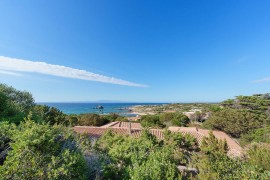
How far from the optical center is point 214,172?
543cm

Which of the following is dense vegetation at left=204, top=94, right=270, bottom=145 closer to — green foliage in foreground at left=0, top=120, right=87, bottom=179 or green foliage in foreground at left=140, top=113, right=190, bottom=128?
green foliage in foreground at left=140, top=113, right=190, bottom=128

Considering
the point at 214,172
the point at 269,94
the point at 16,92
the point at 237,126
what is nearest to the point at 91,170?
the point at 214,172

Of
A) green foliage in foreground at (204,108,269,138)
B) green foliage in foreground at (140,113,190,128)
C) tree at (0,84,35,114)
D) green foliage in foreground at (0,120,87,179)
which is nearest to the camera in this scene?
green foliage in foreground at (0,120,87,179)

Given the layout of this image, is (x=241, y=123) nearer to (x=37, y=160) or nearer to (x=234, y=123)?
(x=234, y=123)

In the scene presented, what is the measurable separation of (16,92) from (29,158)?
2226cm

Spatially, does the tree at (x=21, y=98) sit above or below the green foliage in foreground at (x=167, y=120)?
above

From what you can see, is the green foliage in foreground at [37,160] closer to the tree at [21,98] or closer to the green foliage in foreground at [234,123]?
the tree at [21,98]

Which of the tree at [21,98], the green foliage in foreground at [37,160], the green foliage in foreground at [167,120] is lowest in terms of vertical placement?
the green foliage in foreground at [167,120]

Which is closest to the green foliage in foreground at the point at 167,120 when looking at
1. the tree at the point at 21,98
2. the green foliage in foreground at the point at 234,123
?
the green foliage in foreground at the point at 234,123

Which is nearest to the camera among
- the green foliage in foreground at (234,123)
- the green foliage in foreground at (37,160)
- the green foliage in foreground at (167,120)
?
the green foliage in foreground at (37,160)

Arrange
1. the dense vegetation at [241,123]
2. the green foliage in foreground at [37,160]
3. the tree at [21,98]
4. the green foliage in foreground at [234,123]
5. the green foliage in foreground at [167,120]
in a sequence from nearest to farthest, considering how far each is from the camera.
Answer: the green foliage in foreground at [37,160], the tree at [21,98], the dense vegetation at [241,123], the green foliage in foreground at [234,123], the green foliage in foreground at [167,120]

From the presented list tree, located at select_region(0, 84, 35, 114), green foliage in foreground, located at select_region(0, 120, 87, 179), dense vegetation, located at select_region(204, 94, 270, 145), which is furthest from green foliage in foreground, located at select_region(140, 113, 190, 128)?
green foliage in foreground, located at select_region(0, 120, 87, 179)

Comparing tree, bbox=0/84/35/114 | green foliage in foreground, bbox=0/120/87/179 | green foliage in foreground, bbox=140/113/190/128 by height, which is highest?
tree, bbox=0/84/35/114

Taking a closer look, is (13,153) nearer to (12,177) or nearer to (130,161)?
(12,177)
